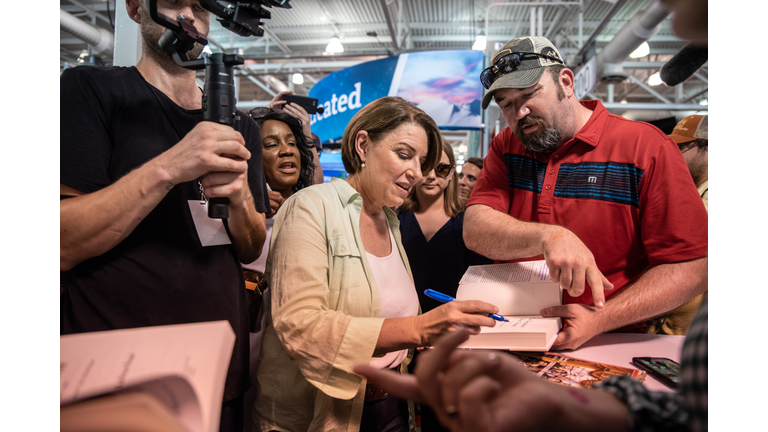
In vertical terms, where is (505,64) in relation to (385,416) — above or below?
above

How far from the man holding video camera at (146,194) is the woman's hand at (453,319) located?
427 mm

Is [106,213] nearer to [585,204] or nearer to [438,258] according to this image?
[585,204]

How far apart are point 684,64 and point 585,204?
2.00ft

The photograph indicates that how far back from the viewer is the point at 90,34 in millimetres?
5590

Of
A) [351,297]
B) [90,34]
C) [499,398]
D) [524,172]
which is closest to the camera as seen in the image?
[499,398]

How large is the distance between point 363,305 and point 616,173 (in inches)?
37.7

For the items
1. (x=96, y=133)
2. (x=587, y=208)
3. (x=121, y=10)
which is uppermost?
(x=121, y=10)

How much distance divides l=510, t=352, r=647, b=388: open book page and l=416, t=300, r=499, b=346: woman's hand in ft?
0.69

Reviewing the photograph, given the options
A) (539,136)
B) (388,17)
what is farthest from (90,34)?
(539,136)

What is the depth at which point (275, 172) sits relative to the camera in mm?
2068

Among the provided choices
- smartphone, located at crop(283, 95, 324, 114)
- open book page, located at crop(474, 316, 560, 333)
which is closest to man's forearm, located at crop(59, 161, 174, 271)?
open book page, located at crop(474, 316, 560, 333)
